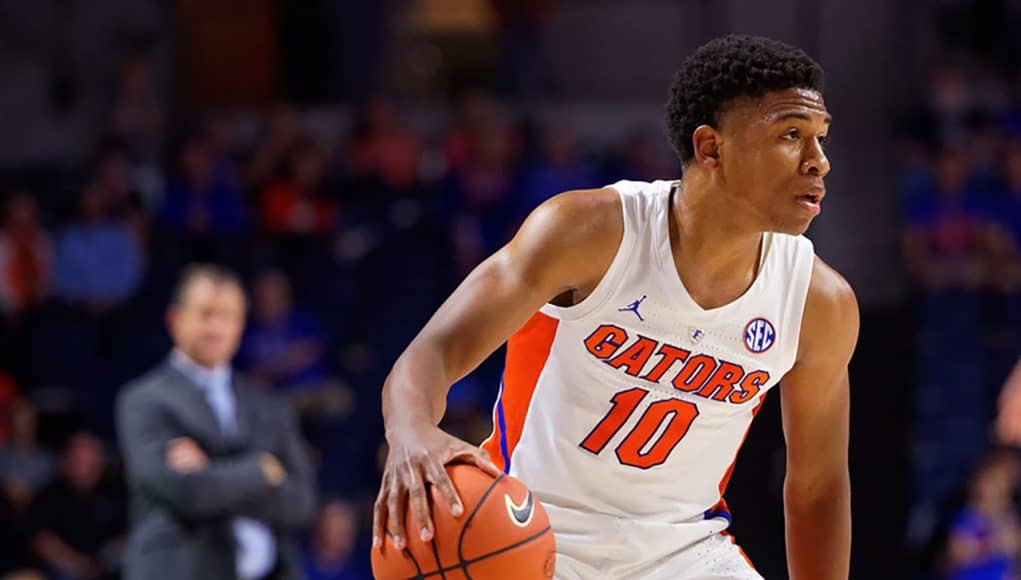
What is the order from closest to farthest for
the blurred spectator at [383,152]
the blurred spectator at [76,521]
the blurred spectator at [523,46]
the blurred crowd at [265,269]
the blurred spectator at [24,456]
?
the blurred spectator at [76,521], the blurred crowd at [265,269], the blurred spectator at [24,456], the blurred spectator at [383,152], the blurred spectator at [523,46]

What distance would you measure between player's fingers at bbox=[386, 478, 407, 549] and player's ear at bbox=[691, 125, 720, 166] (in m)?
1.22

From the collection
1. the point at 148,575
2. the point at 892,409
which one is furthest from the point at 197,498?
the point at 892,409

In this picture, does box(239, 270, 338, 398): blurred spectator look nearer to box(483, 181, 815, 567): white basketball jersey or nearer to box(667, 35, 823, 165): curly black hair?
box(483, 181, 815, 567): white basketball jersey

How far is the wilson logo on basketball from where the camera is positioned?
3.09 metres

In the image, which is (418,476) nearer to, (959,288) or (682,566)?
(682,566)

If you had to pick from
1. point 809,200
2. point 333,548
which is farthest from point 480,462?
point 333,548

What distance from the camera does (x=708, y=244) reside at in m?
3.77

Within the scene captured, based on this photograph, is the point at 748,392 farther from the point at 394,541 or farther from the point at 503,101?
the point at 503,101

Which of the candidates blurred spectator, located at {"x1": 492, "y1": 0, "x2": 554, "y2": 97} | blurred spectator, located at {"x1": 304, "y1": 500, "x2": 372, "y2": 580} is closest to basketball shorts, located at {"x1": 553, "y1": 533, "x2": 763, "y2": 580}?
blurred spectator, located at {"x1": 304, "y1": 500, "x2": 372, "y2": 580}

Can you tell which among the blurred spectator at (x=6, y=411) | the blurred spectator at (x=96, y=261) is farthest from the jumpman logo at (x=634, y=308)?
the blurred spectator at (x=96, y=261)

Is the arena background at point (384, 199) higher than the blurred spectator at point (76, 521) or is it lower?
higher

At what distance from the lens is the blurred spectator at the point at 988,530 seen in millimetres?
8867

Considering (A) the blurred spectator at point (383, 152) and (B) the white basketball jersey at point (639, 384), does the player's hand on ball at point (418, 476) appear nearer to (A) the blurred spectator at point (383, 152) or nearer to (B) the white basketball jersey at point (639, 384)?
(B) the white basketball jersey at point (639, 384)

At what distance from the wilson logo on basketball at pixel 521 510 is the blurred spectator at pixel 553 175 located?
805cm
